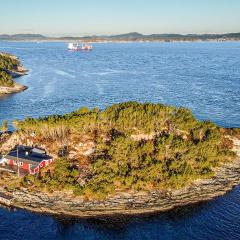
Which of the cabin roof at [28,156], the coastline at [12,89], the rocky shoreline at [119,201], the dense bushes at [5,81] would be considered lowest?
the rocky shoreline at [119,201]

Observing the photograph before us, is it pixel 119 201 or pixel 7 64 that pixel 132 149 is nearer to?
pixel 119 201

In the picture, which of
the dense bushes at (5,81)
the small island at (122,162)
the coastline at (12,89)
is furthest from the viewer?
the dense bushes at (5,81)

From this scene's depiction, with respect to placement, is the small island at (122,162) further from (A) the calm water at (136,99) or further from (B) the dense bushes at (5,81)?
(B) the dense bushes at (5,81)

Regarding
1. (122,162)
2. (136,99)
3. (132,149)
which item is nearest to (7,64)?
(136,99)

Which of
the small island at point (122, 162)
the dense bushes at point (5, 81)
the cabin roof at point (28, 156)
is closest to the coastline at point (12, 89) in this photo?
the dense bushes at point (5, 81)

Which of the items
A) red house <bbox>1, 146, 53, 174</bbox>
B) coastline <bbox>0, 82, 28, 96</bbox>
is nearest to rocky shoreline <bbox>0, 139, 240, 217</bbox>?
red house <bbox>1, 146, 53, 174</bbox>

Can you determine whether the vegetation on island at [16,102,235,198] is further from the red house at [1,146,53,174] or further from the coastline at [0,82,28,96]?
the coastline at [0,82,28,96]
